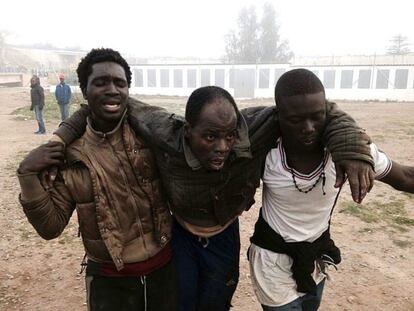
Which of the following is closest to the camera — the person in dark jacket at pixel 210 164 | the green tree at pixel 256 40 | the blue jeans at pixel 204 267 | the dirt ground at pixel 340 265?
the person in dark jacket at pixel 210 164

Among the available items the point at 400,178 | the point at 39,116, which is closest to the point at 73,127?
the point at 400,178

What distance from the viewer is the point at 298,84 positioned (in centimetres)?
166

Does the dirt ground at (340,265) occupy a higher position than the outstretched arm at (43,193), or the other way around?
the outstretched arm at (43,193)

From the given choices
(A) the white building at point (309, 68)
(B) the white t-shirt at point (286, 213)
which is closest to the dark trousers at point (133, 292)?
(B) the white t-shirt at point (286, 213)

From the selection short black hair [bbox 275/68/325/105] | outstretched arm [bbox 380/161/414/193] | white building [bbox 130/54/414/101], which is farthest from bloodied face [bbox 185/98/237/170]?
white building [bbox 130/54/414/101]

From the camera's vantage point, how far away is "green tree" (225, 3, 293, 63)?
4947cm

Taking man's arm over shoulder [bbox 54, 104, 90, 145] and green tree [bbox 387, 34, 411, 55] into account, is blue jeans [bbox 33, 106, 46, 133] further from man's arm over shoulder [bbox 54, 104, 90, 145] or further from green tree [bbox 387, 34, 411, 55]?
green tree [bbox 387, 34, 411, 55]

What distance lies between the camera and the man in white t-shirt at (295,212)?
5.92 ft

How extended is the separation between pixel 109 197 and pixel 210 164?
0.49 m

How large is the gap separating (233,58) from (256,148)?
49856 millimetres

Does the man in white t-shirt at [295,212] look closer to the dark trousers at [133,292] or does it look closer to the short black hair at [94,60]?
the dark trousers at [133,292]

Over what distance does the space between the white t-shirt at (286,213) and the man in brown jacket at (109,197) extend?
510 millimetres

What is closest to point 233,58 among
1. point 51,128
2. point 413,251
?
point 51,128

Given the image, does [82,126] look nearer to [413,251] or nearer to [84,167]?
[84,167]
